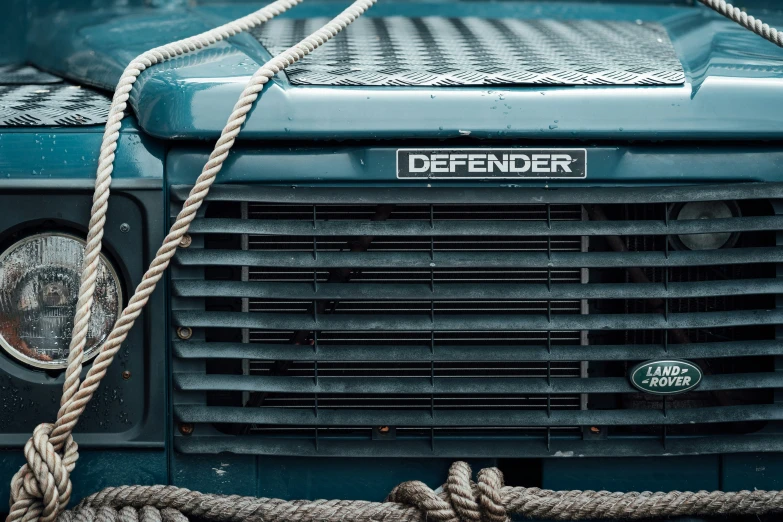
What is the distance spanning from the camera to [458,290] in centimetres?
189

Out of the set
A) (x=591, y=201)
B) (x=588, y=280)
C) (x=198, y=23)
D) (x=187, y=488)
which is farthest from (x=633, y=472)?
(x=198, y=23)

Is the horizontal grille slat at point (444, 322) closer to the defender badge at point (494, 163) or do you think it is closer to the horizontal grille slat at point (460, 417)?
the horizontal grille slat at point (460, 417)

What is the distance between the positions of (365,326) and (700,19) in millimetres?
1403

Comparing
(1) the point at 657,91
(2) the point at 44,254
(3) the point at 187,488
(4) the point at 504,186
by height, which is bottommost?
(3) the point at 187,488

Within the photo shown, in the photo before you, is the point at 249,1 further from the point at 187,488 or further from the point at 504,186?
the point at 187,488

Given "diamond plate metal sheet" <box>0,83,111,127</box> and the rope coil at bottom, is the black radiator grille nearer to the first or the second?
the rope coil at bottom

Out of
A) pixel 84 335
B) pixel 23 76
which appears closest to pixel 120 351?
pixel 84 335

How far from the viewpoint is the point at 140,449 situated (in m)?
1.91

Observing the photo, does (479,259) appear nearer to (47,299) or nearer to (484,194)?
(484,194)

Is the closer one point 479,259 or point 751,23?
point 479,259

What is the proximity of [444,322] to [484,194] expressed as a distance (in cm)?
26

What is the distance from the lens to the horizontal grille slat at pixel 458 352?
1875 mm

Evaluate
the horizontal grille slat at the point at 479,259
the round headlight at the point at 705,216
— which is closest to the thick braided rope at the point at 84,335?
the horizontal grille slat at the point at 479,259

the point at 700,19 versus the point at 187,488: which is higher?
the point at 700,19
